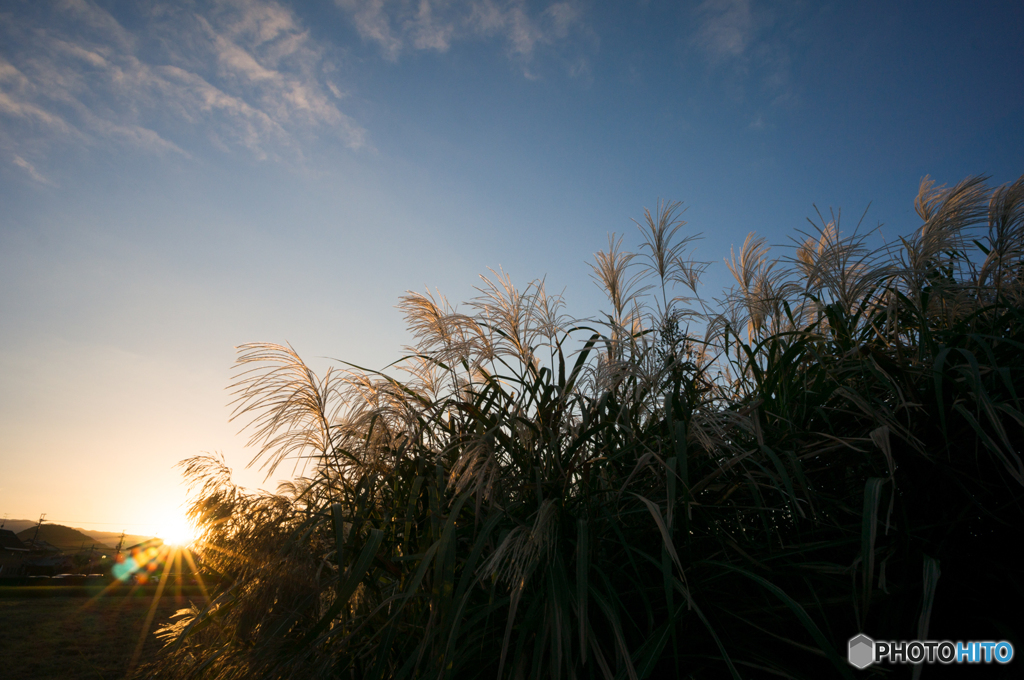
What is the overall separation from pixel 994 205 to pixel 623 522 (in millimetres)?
2208

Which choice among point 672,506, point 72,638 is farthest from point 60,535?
point 672,506

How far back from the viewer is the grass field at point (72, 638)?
163 inches

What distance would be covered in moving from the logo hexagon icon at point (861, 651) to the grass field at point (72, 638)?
3750mm

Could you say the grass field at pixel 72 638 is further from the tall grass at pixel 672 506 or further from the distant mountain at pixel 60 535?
the distant mountain at pixel 60 535

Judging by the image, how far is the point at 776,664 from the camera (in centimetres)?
143

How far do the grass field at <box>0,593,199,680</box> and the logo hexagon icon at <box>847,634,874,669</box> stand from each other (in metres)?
3.75

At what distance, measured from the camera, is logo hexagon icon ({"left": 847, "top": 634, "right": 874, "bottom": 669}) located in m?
1.47

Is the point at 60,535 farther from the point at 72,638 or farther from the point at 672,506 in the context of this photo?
the point at 672,506

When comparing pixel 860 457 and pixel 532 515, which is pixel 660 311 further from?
A: pixel 532 515

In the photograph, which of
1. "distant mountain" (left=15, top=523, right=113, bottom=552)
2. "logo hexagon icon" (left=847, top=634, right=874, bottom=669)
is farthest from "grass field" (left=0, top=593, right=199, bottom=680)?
"distant mountain" (left=15, top=523, right=113, bottom=552)

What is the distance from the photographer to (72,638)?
5383mm

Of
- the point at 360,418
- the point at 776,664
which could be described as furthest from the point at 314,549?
the point at 776,664

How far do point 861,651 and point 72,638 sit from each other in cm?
736

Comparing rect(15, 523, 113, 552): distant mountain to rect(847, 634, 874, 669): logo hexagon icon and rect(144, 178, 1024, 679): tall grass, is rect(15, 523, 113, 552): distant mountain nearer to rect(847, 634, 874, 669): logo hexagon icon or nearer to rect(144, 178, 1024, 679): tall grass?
rect(144, 178, 1024, 679): tall grass
